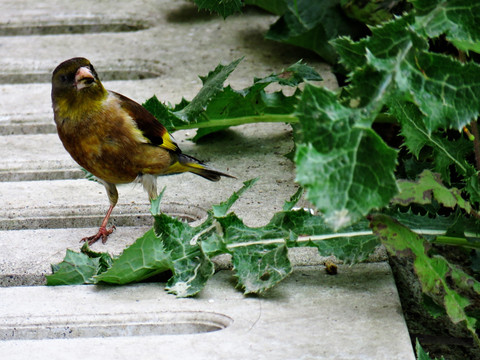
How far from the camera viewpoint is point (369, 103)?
2.01m

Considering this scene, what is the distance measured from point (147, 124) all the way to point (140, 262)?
95 centimetres

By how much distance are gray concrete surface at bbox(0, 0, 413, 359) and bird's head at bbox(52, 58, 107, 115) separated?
0.46 m

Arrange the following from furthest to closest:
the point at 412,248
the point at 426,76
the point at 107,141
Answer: the point at 107,141 → the point at 412,248 → the point at 426,76

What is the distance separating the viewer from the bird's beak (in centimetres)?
336

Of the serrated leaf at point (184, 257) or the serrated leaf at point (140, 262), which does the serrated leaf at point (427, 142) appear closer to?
the serrated leaf at point (184, 257)

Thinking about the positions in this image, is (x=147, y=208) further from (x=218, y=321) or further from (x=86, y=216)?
(x=218, y=321)

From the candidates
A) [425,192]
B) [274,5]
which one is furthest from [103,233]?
[274,5]

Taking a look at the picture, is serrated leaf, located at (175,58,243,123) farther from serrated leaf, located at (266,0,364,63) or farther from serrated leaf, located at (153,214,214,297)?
serrated leaf, located at (266,0,364,63)

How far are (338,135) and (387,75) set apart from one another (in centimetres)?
25

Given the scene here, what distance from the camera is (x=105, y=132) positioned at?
3322 millimetres

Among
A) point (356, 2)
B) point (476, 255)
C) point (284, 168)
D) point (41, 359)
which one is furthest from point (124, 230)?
point (356, 2)

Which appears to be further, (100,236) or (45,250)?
(100,236)

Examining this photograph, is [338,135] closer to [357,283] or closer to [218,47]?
[357,283]

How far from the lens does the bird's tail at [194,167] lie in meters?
3.63
